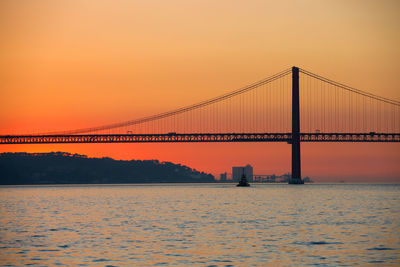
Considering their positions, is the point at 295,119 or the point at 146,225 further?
the point at 295,119

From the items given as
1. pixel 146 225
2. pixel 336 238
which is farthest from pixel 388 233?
pixel 146 225

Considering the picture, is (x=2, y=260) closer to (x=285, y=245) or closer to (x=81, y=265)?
(x=81, y=265)

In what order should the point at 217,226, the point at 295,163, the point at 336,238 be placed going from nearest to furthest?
1. the point at 336,238
2. the point at 217,226
3. the point at 295,163

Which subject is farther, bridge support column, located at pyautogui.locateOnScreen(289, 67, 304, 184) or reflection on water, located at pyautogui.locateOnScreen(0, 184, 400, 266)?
bridge support column, located at pyautogui.locateOnScreen(289, 67, 304, 184)

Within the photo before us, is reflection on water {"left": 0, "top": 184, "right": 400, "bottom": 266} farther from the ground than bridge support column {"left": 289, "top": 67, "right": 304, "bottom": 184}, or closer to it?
closer to it

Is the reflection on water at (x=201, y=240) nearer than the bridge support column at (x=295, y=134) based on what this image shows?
Yes

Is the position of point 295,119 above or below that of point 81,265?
above

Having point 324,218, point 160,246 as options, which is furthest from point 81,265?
point 324,218

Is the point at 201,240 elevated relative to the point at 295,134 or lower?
lower

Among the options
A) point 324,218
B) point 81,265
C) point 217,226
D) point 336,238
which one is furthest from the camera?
point 324,218

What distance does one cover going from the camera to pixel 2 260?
22.8 metres

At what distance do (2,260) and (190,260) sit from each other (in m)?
5.95

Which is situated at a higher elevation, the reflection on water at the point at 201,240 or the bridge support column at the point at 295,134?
the bridge support column at the point at 295,134

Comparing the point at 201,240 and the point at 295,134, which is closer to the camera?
the point at 201,240
